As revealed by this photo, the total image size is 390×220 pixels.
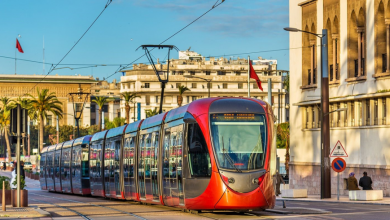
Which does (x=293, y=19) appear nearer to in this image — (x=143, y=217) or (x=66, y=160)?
(x=66, y=160)

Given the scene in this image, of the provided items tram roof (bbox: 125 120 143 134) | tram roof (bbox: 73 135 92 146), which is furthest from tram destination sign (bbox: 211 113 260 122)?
tram roof (bbox: 73 135 92 146)

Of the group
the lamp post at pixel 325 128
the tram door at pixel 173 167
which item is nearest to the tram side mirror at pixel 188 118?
the tram door at pixel 173 167

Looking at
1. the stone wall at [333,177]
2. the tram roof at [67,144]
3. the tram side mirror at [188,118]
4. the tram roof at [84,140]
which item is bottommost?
the stone wall at [333,177]

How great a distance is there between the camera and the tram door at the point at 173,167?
20.4 m

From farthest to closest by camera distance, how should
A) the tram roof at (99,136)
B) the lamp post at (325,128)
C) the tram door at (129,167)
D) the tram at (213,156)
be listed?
the lamp post at (325,128), the tram roof at (99,136), the tram door at (129,167), the tram at (213,156)

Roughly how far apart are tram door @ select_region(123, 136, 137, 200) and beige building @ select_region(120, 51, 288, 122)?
129956 mm

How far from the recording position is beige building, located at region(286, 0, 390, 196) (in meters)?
37.9

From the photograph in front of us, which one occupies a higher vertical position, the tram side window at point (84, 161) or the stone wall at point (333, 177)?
the tram side window at point (84, 161)

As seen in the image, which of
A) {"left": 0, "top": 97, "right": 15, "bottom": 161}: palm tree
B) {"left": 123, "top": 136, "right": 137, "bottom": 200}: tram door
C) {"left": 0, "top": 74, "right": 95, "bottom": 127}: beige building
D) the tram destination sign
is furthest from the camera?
{"left": 0, "top": 74, "right": 95, "bottom": 127}: beige building

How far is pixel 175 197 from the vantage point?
21.0 m

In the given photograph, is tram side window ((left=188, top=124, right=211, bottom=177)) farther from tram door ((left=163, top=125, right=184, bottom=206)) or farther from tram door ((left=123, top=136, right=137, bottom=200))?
tram door ((left=123, top=136, right=137, bottom=200))

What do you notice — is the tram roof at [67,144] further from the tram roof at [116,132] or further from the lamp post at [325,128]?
the lamp post at [325,128]

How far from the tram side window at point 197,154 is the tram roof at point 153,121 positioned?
11.1 feet

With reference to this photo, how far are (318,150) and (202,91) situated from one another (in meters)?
121
